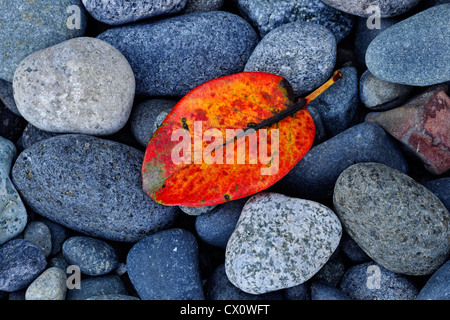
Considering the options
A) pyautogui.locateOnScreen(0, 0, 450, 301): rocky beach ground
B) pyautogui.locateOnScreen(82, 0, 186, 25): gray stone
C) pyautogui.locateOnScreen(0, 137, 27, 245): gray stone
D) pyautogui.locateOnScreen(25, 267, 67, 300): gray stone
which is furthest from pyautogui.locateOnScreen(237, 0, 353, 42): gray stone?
pyautogui.locateOnScreen(25, 267, 67, 300): gray stone

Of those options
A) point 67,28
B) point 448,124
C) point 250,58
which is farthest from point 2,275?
point 448,124

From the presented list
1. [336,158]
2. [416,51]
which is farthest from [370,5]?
[336,158]

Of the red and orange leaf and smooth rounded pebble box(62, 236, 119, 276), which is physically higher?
the red and orange leaf

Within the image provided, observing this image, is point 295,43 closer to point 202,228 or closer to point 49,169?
point 202,228

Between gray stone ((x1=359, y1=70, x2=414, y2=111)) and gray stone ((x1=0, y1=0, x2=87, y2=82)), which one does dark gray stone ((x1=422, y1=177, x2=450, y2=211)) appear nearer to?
gray stone ((x1=359, y1=70, x2=414, y2=111))

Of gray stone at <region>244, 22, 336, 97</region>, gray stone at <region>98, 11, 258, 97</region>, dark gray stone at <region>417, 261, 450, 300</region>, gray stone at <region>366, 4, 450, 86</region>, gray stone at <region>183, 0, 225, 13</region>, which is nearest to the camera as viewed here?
dark gray stone at <region>417, 261, 450, 300</region>
